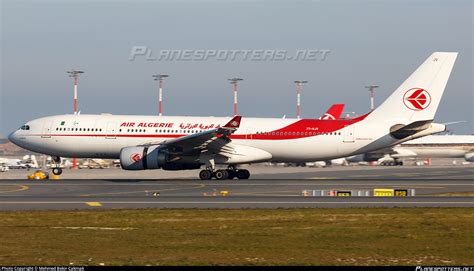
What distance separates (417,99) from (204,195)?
2201cm

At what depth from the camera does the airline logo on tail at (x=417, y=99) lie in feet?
188

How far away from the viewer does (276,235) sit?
2464cm

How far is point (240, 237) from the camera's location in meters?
24.4

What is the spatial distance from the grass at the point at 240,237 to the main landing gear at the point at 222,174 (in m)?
25.2

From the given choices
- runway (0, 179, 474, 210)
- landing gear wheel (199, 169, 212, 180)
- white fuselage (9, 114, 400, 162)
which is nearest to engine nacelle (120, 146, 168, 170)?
runway (0, 179, 474, 210)

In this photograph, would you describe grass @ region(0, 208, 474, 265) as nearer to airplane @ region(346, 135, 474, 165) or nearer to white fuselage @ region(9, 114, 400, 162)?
white fuselage @ region(9, 114, 400, 162)

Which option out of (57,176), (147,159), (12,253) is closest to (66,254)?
(12,253)

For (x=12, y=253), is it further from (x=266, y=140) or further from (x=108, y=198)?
(x=266, y=140)

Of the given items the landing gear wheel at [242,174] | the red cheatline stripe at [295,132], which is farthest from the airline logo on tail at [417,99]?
the landing gear wheel at [242,174]

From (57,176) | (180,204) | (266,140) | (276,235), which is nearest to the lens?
(276,235)

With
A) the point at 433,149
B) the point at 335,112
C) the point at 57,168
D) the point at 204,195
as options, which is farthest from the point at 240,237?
the point at 433,149

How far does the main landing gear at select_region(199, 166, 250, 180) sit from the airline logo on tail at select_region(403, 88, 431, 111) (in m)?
13.4

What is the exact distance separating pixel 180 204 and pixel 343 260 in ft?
54.3

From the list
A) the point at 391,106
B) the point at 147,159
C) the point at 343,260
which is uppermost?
the point at 391,106
